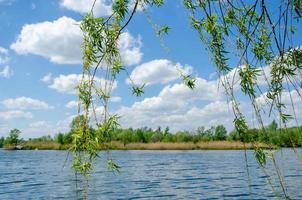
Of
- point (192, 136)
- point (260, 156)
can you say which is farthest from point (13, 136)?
point (260, 156)

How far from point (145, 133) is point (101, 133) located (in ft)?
414

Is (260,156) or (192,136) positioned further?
(192,136)

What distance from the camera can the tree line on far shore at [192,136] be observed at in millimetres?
3570

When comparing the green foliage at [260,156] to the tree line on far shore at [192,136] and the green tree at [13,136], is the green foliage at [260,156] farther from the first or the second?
the green tree at [13,136]

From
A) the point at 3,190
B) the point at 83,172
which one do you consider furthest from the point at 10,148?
the point at 83,172

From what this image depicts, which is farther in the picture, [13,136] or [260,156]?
[13,136]

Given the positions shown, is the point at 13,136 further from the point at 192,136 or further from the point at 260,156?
the point at 260,156

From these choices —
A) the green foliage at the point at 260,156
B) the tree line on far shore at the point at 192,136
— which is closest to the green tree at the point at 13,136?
the tree line on far shore at the point at 192,136

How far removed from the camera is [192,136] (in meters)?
118

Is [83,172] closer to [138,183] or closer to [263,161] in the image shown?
[263,161]

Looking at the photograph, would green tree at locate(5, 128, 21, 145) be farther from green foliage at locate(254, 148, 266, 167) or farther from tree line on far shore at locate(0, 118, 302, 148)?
green foliage at locate(254, 148, 266, 167)

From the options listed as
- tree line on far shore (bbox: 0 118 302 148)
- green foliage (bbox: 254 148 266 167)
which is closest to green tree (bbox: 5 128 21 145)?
tree line on far shore (bbox: 0 118 302 148)

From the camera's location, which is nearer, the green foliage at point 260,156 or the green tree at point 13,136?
the green foliage at point 260,156

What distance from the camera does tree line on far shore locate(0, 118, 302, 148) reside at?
357cm
